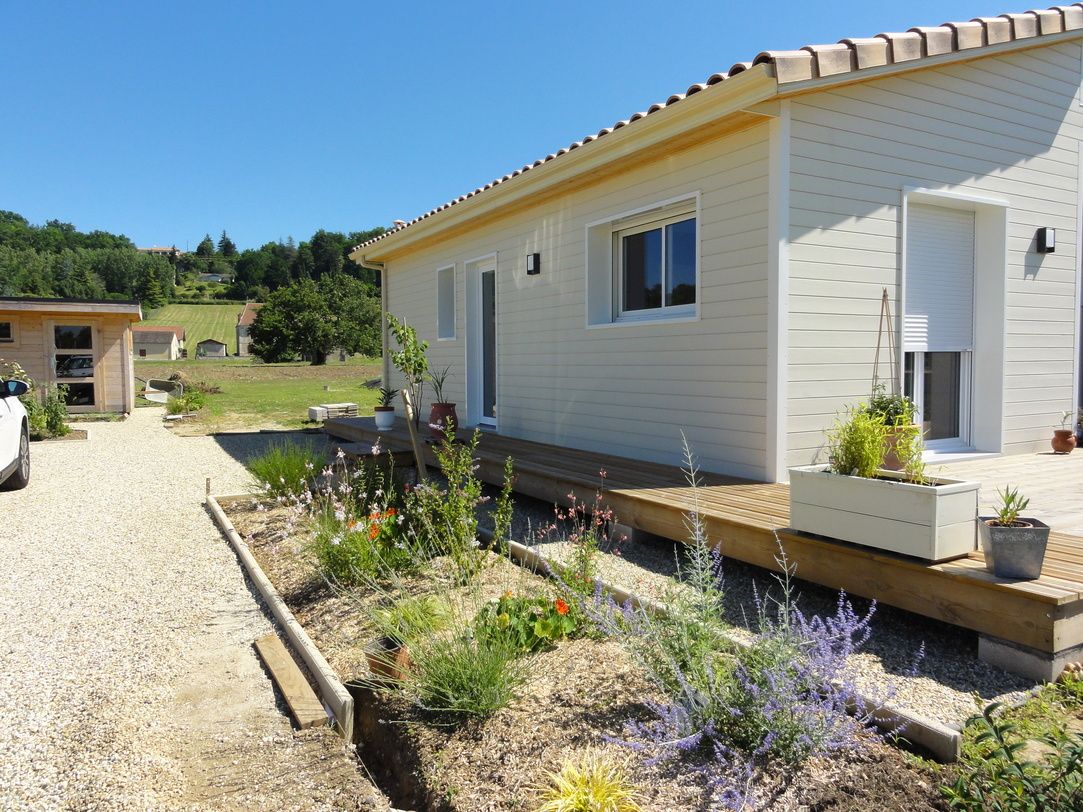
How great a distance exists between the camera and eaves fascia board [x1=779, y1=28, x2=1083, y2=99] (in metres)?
4.61

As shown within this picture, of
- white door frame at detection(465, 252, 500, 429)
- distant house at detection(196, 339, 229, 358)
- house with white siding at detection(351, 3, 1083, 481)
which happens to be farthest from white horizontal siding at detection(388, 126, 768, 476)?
distant house at detection(196, 339, 229, 358)

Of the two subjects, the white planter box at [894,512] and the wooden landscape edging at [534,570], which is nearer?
the wooden landscape edging at [534,570]

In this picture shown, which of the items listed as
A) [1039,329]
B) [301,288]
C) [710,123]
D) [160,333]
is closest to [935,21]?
[710,123]

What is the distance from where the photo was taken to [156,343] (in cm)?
6956

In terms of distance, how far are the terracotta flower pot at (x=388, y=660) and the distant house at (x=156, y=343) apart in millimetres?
75280

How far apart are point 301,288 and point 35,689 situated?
55482 millimetres

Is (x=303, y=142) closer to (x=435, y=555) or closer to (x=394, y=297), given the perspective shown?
(x=394, y=297)

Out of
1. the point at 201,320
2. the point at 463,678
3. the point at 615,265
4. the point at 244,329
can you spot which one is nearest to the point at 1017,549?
the point at 463,678

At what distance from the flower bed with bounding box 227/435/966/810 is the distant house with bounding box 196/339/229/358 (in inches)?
3034

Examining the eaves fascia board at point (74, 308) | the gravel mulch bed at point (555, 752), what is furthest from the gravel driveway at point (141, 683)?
the eaves fascia board at point (74, 308)

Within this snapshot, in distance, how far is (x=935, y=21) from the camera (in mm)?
5543

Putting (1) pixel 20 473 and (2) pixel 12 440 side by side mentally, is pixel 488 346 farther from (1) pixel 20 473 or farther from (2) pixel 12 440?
(1) pixel 20 473

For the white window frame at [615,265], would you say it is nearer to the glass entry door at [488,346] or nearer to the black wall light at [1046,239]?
the glass entry door at [488,346]

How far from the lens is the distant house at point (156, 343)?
69.4m
